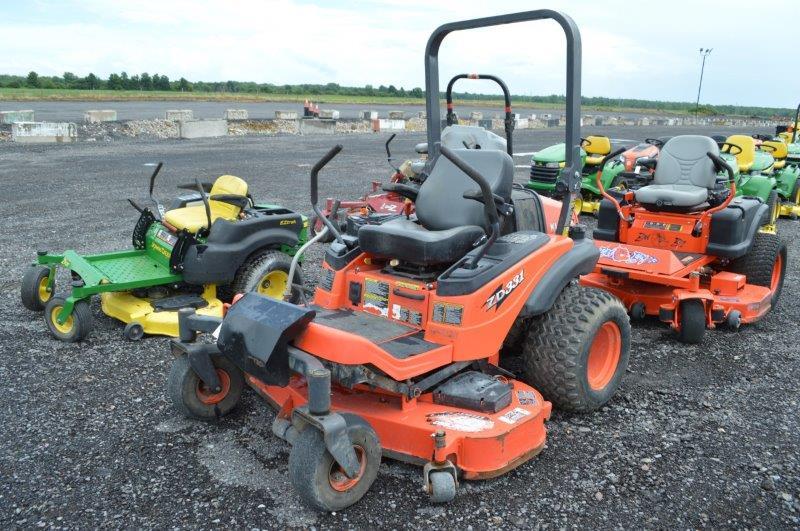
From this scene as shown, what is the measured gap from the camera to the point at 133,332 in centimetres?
510

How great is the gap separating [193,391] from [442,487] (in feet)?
5.06

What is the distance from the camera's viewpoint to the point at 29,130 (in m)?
18.6

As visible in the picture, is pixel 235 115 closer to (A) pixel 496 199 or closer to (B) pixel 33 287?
(B) pixel 33 287

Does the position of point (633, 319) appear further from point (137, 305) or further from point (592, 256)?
point (137, 305)

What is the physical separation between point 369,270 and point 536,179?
743 cm

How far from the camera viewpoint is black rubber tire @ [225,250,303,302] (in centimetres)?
566

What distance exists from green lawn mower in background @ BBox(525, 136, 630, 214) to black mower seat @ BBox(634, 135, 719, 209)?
12.2 feet

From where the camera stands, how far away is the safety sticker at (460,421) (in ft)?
10.8

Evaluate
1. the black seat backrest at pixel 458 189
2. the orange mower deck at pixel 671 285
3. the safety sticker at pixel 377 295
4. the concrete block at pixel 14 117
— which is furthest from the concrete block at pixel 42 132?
the safety sticker at pixel 377 295

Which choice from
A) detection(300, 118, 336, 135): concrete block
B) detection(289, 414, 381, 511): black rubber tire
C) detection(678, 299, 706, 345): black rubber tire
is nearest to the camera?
detection(289, 414, 381, 511): black rubber tire

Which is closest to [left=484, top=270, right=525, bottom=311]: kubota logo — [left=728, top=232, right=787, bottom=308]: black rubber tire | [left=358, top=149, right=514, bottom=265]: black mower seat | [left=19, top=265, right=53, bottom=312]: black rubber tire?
[left=358, top=149, right=514, bottom=265]: black mower seat

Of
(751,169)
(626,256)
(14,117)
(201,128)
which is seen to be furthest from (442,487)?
(14,117)

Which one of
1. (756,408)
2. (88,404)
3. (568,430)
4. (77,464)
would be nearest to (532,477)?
(568,430)

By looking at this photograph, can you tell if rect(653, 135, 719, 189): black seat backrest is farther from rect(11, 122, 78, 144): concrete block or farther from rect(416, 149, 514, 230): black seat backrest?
rect(11, 122, 78, 144): concrete block
